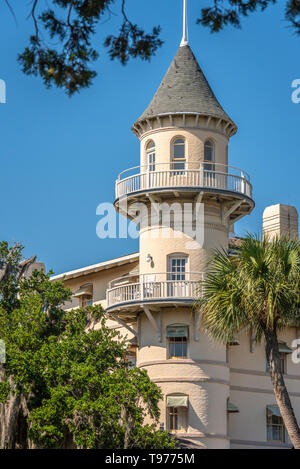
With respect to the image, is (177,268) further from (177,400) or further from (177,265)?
(177,400)

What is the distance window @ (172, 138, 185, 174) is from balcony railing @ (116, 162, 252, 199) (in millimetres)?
147

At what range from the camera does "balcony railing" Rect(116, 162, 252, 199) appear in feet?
143

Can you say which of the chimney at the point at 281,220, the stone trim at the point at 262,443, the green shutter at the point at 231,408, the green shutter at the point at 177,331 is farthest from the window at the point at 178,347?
the chimney at the point at 281,220

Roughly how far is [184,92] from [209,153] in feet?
10.1

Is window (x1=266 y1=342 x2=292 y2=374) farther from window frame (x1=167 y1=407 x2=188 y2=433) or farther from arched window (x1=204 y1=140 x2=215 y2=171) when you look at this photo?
arched window (x1=204 y1=140 x2=215 y2=171)

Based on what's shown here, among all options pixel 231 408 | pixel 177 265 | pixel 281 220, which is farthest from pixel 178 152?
pixel 231 408

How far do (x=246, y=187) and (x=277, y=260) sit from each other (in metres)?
10.6

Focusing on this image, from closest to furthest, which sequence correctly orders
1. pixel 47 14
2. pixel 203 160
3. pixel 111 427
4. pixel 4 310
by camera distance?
pixel 47 14, pixel 111 427, pixel 4 310, pixel 203 160

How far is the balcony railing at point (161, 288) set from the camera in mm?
42531

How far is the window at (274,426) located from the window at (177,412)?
200 inches

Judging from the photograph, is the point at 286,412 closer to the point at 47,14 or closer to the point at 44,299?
the point at 44,299

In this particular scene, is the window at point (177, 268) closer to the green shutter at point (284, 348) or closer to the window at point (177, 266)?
the window at point (177, 266)

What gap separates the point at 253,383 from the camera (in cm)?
4538
